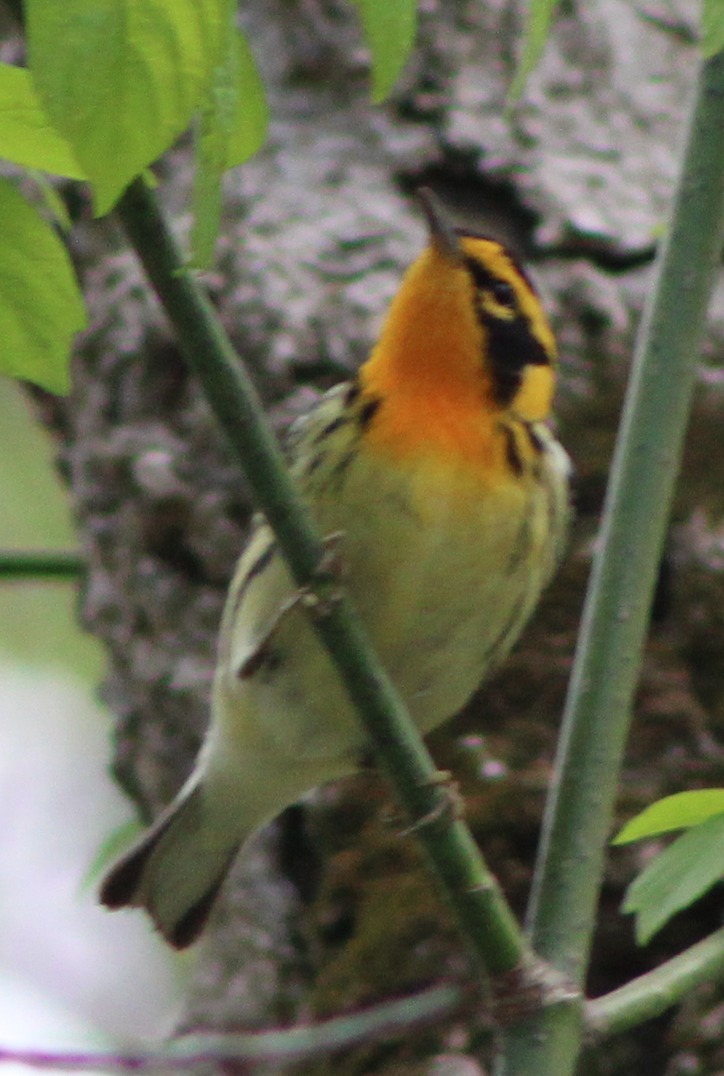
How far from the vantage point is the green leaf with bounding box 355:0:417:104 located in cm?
121

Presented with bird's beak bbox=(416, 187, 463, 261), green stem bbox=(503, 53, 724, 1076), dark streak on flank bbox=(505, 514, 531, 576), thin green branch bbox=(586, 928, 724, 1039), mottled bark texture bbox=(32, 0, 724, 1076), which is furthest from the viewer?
mottled bark texture bbox=(32, 0, 724, 1076)

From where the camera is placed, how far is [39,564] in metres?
3.08

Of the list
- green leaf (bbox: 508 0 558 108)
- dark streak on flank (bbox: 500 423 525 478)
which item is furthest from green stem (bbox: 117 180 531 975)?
dark streak on flank (bbox: 500 423 525 478)

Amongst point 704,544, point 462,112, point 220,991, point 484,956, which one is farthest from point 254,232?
point 484,956

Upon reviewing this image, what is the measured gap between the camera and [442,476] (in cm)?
237

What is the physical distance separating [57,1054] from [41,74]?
1198 millimetres

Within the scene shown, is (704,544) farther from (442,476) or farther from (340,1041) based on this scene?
(340,1041)

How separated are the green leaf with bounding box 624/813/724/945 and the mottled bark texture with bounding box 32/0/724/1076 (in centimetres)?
99

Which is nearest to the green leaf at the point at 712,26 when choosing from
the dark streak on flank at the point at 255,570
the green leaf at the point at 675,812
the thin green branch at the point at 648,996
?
the green leaf at the point at 675,812

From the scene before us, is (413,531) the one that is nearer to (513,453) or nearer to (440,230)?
(513,453)

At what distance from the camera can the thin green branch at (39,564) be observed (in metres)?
2.92

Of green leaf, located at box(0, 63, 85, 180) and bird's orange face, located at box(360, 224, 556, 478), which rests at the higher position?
green leaf, located at box(0, 63, 85, 180)

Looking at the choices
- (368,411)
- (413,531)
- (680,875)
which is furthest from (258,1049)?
(368,411)

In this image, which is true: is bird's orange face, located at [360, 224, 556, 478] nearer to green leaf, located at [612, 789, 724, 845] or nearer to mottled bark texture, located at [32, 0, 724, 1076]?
mottled bark texture, located at [32, 0, 724, 1076]
